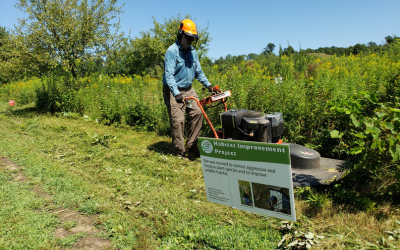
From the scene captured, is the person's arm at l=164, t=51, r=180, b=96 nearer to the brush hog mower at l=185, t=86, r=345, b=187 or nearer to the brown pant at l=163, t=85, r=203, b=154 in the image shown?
the brown pant at l=163, t=85, r=203, b=154

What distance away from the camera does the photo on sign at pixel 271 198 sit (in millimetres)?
2064

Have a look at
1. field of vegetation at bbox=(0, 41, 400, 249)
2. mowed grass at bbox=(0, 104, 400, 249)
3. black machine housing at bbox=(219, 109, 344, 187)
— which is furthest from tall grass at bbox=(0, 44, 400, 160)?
mowed grass at bbox=(0, 104, 400, 249)

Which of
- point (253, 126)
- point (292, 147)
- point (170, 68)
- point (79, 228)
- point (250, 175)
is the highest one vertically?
point (170, 68)

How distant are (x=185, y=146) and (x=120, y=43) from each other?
7.63 meters

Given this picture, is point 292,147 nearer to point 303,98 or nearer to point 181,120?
point 303,98

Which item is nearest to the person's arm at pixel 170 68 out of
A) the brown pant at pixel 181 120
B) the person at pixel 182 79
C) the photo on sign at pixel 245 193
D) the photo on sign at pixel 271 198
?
the person at pixel 182 79

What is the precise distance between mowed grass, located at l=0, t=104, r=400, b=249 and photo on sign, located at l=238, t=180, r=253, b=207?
44 centimetres

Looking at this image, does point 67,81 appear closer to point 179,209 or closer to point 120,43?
point 120,43

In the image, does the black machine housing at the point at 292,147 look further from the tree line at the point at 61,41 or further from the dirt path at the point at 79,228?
the tree line at the point at 61,41

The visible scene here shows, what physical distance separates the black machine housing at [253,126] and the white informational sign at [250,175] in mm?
1483

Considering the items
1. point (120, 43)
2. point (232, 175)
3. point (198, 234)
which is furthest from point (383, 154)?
point (120, 43)

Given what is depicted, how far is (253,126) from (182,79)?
1957mm

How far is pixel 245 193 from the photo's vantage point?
2.30 metres

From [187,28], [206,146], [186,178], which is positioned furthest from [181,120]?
[206,146]
